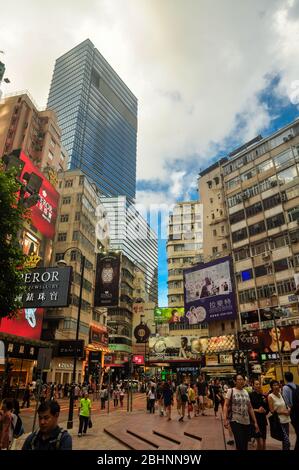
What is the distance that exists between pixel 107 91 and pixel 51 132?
107915 mm

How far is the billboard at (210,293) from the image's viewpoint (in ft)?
133

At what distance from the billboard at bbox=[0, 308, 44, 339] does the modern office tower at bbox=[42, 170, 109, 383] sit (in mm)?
3739

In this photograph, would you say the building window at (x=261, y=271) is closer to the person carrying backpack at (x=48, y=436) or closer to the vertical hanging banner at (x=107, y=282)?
the vertical hanging banner at (x=107, y=282)

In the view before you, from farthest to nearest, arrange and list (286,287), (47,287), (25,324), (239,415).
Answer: (286,287), (25,324), (47,287), (239,415)

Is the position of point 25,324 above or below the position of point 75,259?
below

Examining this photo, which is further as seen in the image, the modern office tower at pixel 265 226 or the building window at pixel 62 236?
the building window at pixel 62 236

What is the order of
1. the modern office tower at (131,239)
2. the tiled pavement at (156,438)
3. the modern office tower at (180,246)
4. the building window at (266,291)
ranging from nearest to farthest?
the tiled pavement at (156,438) → the building window at (266,291) → the modern office tower at (180,246) → the modern office tower at (131,239)

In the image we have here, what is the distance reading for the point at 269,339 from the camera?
35.5 meters

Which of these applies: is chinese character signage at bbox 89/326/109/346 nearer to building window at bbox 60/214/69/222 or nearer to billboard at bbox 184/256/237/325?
billboard at bbox 184/256/237/325

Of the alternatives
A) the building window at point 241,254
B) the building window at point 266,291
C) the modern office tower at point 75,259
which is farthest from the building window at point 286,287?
the modern office tower at point 75,259

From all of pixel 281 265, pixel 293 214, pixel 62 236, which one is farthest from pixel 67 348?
pixel 293 214

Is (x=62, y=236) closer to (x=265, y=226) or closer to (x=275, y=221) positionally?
(x=265, y=226)

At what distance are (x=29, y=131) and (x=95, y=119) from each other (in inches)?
3388

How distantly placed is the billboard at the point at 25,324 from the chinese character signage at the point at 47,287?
16.0 m
